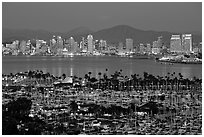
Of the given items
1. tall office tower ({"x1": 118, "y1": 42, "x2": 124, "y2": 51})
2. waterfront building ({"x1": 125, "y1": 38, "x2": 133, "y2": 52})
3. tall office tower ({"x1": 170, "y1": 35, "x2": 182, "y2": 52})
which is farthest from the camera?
tall office tower ({"x1": 118, "y1": 42, "x2": 124, "y2": 51})

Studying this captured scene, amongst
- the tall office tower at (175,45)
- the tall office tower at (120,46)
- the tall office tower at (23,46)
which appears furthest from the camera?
the tall office tower at (120,46)

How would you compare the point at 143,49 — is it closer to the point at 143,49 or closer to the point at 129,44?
the point at 143,49

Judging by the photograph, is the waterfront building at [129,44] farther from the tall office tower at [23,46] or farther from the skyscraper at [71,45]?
the tall office tower at [23,46]

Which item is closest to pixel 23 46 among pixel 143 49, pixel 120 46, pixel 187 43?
pixel 120 46

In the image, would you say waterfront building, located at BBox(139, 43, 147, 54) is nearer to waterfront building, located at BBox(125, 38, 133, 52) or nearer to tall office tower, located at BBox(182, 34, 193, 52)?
waterfront building, located at BBox(125, 38, 133, 52)

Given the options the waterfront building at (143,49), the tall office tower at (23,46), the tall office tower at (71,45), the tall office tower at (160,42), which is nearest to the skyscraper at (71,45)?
the tall office tower at (71,45)

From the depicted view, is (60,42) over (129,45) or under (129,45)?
over

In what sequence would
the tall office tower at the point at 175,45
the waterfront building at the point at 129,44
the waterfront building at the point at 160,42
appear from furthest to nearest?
the tall office tower at the point at 175,45 → the waterfront building at the point at 160,42 → the waterfront building at the point at 129,44

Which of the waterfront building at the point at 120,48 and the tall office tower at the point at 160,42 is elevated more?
the tall office tower at the point at 160,42

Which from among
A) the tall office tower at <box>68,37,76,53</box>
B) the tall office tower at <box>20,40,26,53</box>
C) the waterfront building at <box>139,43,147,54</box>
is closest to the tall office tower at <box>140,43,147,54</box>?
the waterfront building at <box>139,43,147,54</box>

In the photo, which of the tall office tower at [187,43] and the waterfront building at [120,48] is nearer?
the tall office tower at [187,43]

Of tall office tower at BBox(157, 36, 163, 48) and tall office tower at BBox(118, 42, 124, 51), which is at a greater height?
tall office tower at BBox(157, 36, 163, 48)
